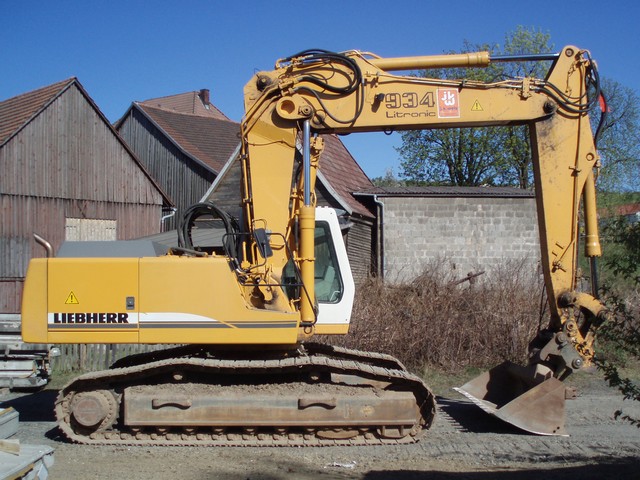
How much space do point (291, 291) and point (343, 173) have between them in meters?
14.3

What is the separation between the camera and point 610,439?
25.2 ft

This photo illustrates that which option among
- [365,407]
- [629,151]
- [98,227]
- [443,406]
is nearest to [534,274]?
[443,406]

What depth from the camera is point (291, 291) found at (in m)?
7.63

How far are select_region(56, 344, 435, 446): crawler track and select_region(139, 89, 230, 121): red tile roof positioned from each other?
33279 millimetres

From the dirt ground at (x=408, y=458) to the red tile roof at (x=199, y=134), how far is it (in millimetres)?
22463

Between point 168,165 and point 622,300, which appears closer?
point 622,300

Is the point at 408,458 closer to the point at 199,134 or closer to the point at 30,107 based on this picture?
the point at 30,107

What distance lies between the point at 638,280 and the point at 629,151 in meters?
34.1

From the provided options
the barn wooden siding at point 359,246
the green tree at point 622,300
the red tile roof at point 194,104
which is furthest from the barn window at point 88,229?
the green tree at point 622,300

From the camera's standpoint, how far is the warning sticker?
7773 mm

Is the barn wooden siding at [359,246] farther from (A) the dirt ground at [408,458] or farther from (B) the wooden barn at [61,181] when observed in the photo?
(A) the dirt ground at [408,458]

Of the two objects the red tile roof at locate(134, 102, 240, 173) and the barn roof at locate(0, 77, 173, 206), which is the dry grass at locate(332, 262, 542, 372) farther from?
the red tile roof at locate(134, 102, 240, 173)

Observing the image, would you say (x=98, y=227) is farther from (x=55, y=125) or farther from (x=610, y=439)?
(x=610, y=439)

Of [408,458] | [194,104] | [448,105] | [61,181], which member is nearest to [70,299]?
[408,458]
